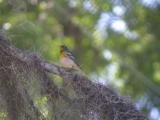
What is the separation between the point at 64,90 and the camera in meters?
6.13

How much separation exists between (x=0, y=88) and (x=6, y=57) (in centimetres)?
28

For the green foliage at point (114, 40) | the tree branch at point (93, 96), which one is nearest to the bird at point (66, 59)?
the tree branch at point (93, 96)

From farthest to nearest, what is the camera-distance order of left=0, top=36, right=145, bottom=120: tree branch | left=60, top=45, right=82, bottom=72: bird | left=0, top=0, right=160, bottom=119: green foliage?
left=0, top=0, right=160, bottom=119: green foliage → left=60, top=45, right=82, bottom=72: bird → left=0, top=36, right=145, bottom=120: tree branch

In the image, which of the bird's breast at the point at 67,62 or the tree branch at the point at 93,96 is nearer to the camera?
the tree branch at the point at 93,96

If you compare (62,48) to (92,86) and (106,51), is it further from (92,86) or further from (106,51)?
(106,51)

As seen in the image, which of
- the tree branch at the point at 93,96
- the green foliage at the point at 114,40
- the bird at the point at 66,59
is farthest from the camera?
the green foliage at the point at 114,40

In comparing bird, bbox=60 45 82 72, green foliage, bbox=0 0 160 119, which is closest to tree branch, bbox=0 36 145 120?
bird, bbox=60 45 82 72

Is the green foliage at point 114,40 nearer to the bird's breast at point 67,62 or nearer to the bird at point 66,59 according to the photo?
the bird at point 66,59

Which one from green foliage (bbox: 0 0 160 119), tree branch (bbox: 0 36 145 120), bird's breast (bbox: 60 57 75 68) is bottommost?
tree branch (bbox: 0 36 145 120)

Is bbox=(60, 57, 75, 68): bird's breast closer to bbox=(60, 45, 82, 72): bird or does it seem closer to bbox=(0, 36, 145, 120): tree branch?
bbox=(60, 45, 82, 72): bird


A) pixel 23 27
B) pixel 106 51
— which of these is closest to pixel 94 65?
pixel 106 51

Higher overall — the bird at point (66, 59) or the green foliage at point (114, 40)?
the green foliage at point (114, 40)

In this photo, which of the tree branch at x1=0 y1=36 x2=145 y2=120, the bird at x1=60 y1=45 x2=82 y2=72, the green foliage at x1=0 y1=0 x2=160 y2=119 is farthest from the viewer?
the green foliage at x1=0 y1=0 x2=160 y2=119

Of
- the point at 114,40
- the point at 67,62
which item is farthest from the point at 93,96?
the point at 114,40
